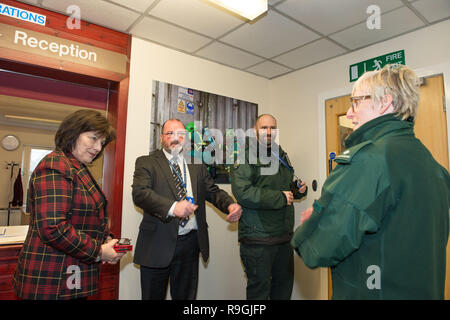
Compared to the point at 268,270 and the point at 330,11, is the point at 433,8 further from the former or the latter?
the point at 268,270

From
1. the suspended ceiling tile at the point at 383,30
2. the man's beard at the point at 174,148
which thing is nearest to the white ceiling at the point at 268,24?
the suspended ceiling tile at the point at 383,30

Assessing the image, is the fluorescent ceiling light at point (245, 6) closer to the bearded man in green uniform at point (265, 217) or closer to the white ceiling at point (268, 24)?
the white ceiling at point (268, 24)

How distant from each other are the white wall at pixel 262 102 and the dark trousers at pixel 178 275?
63 centimetres

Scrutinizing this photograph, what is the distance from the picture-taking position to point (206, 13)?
2.44m

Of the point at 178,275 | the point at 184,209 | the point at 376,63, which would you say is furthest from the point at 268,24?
the point at 178,275

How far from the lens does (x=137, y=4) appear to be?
2.31m

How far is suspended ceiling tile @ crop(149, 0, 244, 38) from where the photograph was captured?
2.33m

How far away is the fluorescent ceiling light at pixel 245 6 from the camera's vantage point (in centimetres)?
216

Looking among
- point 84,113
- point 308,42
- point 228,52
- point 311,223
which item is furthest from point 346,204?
point 228,52

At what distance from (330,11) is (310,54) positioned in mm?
806

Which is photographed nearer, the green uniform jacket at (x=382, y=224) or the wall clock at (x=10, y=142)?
the green uniform jacket at (x=382, y=224)

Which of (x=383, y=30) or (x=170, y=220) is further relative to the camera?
(x=383, y=30)

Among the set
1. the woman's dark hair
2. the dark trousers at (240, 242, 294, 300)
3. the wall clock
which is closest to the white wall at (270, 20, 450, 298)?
the dark trousers at (240, 242, 294, 300)
